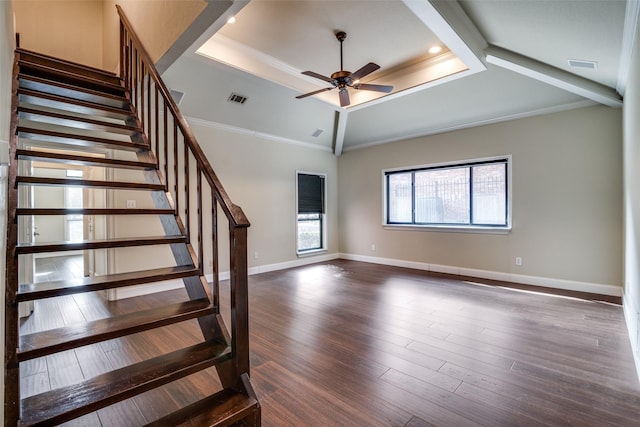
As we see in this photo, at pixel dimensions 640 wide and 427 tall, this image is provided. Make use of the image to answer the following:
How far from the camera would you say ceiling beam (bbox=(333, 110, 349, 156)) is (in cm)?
600

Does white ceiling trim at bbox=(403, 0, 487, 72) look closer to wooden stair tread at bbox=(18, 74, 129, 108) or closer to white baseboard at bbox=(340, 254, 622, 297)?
wooden stair tread at bbox=(18, 74, 129, 108)

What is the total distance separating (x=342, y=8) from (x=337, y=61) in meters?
1.14

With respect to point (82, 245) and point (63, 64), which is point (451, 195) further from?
point (63, 64)

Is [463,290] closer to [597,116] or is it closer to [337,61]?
[597,116]

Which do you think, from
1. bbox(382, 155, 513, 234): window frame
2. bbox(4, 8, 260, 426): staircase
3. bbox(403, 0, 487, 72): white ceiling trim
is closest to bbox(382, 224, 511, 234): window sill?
bbox(382, 155, 513, 234): window frame

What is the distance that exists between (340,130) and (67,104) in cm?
460

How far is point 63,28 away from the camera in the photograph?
4598 mm

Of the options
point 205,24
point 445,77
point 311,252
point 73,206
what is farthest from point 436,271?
point 73,206

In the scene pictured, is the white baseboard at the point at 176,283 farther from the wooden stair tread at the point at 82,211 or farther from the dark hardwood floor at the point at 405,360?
the wooden stair tread at the point at 82,211

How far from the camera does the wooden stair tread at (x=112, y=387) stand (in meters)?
1.34

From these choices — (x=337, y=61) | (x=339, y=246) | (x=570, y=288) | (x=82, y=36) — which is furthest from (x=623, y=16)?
(x=82, y=36)

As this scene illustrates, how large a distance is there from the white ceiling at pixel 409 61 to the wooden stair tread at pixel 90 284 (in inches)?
81.4

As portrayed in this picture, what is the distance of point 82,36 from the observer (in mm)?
4766

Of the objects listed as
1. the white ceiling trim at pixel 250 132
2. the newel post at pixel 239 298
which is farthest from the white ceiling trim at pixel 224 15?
the white ceiling trim at pixel 250 132
